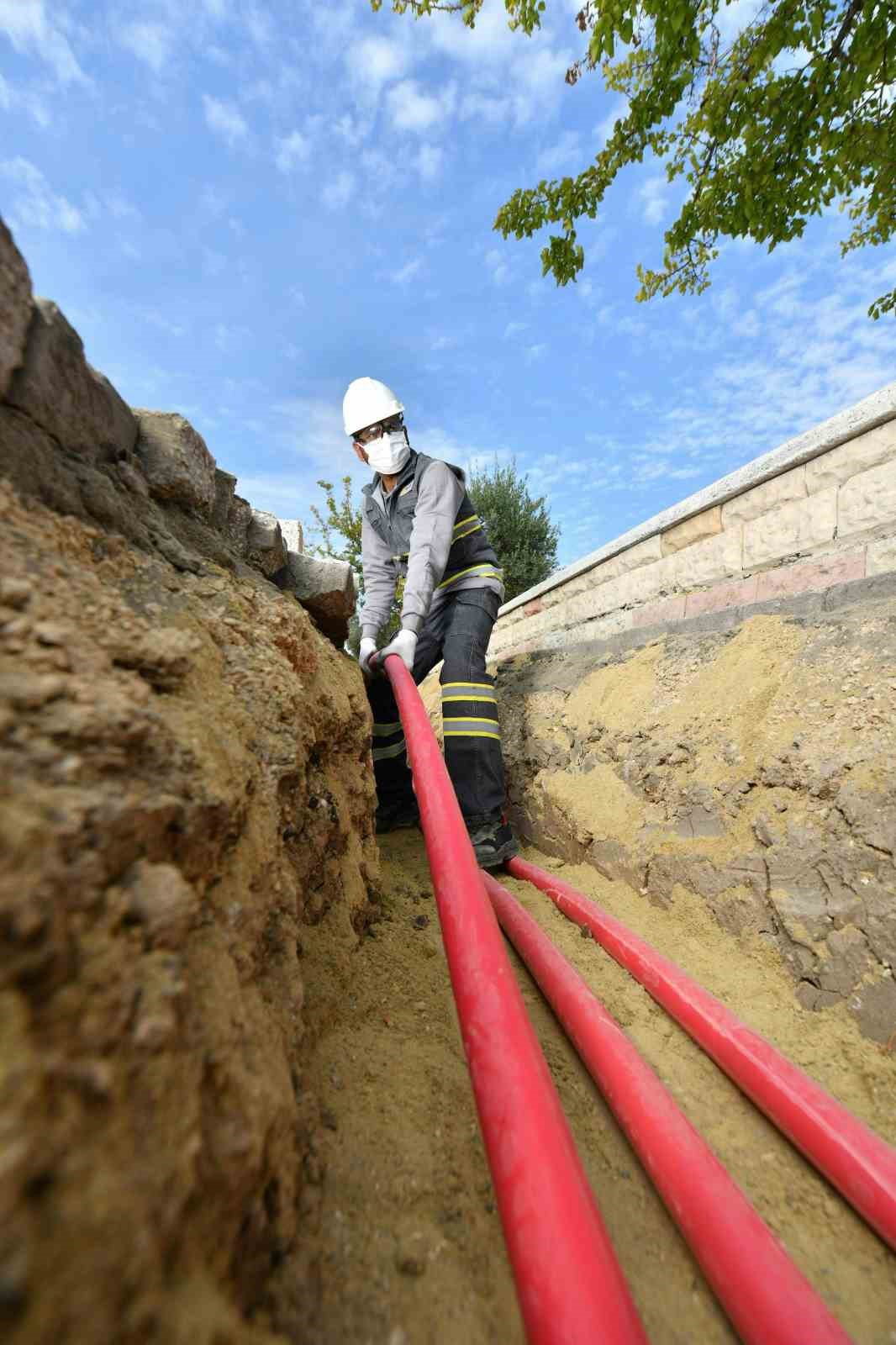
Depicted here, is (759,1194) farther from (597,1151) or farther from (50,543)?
(50,543)

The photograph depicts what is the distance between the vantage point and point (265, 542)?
2.00 metres

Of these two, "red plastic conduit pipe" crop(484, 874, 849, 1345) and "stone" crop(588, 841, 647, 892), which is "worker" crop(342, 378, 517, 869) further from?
"red plastic conduit pipe" crop(484, 874, 849, 1345)

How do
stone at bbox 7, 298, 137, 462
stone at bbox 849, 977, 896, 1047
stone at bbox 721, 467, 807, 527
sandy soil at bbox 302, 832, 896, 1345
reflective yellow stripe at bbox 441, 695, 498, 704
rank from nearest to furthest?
1. sandy soil at bbox 302, 832, 896, 1345
2. stone at bbox 7, 298, 137, 462
3. stone at bbox 849, 977, 896, 1047
4. reflective yellow stripe at bbox 441, 695, 498, 704
5. stone at bbox 721, 467, 807, 527

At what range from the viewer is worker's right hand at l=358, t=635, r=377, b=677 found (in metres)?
2.83

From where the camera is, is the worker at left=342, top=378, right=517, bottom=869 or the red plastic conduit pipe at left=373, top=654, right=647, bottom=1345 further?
the worker at left=342, top=378, right=517, bottom=869

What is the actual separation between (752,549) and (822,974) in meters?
2.51

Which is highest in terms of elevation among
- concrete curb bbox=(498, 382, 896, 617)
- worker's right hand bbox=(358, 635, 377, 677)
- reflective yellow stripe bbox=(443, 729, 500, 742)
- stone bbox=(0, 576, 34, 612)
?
concrete curb bbox=(498, 382, 896, 617)

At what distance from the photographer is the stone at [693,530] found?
3627 mm

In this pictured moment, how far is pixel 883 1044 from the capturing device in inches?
54.5

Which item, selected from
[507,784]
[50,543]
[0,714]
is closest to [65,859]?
[0,714]

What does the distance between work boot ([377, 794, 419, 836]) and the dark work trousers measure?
3 centimetres

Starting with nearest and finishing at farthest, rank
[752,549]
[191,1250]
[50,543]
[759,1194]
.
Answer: [191,1250] → [50,543] → [759,1194] → [752,549]

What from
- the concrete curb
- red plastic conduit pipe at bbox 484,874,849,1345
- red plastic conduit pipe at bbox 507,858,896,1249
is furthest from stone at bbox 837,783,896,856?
the concrete curb

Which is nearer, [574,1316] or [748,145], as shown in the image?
[574,1316]
